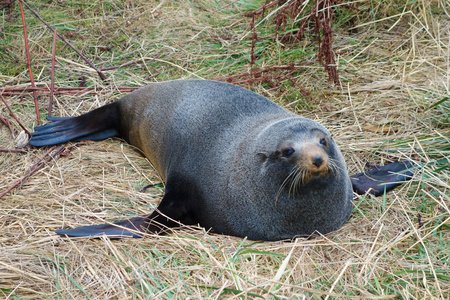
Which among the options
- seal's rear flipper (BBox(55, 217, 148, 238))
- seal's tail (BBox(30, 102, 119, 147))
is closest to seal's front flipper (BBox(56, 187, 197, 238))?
seal's rear flipper (BBox(55, 217, 148, 238))

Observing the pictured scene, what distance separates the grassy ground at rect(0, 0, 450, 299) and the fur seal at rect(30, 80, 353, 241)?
13 centimetres

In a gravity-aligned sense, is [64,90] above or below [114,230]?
above

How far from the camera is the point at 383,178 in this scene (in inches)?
153

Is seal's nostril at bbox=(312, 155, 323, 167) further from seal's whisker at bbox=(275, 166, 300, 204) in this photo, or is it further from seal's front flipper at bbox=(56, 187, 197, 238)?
seal's front flipper at bbox=(56, 187, 197, 238)

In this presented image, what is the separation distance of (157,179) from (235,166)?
3.55 ft

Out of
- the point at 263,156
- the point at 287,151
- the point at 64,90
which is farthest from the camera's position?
the point at 64,90

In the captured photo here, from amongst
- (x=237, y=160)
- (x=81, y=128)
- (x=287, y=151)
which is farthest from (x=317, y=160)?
(x=81, y=128)

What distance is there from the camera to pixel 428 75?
490 cm

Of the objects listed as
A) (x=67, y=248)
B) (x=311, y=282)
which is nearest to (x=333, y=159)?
(x=311, y=282)

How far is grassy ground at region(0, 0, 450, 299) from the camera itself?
9.04 ft

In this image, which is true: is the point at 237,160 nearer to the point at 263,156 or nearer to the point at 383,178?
the point at 263,156

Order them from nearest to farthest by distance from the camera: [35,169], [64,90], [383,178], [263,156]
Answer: [263,156]
[383,178]
[35,169]
[64,90]

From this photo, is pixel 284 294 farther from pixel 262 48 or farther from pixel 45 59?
pixel 45 59

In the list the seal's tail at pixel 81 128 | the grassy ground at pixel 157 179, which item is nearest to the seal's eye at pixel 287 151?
the grassy ground at pixel 157 179
